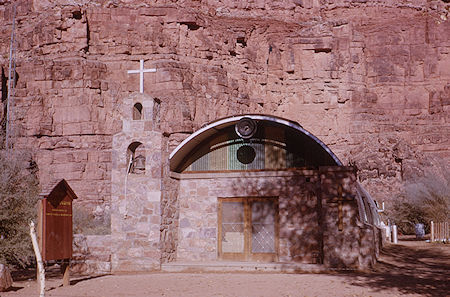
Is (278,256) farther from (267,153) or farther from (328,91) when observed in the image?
(328,91)

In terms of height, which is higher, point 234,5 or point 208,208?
point 234,5

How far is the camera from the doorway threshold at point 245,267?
1897 cm

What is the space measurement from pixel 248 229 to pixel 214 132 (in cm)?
313

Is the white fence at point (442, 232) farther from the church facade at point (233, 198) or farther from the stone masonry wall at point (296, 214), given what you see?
the church facade at point (233, 198)

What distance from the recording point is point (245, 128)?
67.3 feet

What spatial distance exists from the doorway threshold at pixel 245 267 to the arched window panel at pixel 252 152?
311 cm

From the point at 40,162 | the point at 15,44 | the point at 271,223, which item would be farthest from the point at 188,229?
the point at 15,44

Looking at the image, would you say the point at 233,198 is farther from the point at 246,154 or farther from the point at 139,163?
→ the point at 139,163

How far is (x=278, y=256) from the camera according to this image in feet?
67.5

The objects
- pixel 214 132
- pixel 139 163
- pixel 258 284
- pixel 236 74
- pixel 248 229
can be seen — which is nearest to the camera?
pixel 258 284

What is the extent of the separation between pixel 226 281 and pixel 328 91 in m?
56.9

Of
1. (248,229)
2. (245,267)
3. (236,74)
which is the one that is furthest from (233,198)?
(236,74)

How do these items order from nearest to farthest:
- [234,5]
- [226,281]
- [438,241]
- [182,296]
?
[182,296]
[226,281]
[438,241]
[234,5]

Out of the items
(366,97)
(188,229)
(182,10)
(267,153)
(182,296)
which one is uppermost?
(182,10)
